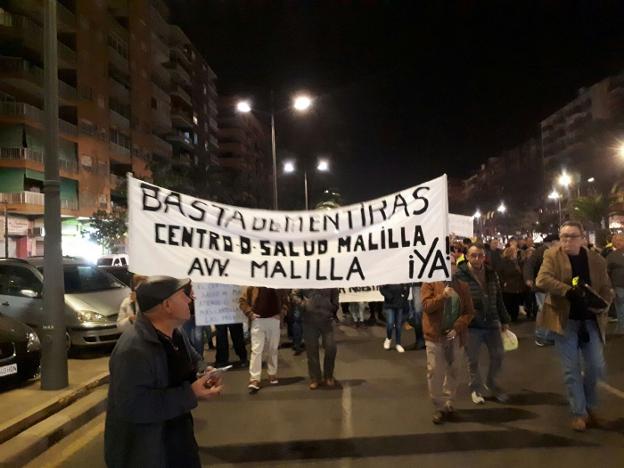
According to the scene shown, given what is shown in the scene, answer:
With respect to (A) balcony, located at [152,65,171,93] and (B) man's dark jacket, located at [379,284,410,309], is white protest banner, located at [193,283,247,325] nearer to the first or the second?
(B) man's dark jacket, located at [379,284,410,309]

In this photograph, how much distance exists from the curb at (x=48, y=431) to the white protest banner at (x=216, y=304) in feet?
5.71

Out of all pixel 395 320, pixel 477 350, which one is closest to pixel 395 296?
pixel 395 320

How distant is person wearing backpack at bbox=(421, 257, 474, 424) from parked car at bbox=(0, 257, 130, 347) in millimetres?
6624

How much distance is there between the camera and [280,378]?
918cm

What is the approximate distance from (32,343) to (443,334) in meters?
5.56

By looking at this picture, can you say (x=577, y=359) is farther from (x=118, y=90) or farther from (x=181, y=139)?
(x=181, y=139)

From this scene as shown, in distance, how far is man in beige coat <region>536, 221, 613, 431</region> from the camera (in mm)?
5973

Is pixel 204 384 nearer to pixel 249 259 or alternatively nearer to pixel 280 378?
pixel 249 259

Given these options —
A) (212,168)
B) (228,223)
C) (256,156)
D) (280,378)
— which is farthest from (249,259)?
(256,156)

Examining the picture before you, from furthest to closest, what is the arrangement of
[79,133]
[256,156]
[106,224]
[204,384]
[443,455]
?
[256,156]
[79,133]
[106,224]
[443,455]
[204,384]

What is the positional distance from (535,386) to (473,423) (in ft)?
6.63

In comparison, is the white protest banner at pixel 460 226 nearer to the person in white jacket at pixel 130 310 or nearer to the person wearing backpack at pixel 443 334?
the person wearing backpack at pixel 443 334

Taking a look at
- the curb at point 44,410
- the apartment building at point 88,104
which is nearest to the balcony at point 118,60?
the apartment building at point 88,104

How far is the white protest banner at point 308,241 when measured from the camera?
591cm
